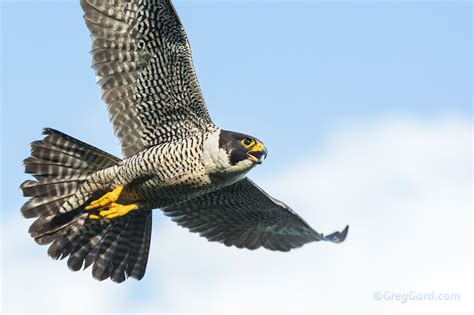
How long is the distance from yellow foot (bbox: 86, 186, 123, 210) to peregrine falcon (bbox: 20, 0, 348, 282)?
15 millimetres

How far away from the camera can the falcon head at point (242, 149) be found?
14523mm

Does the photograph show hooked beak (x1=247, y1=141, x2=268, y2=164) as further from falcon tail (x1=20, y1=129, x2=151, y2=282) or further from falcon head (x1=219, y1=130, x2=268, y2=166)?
falcon tail (x1=20, y1=129, x2=151, y2=282)

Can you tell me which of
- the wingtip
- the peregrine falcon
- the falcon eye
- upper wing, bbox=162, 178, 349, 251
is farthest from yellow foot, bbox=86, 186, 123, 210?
the wingtip

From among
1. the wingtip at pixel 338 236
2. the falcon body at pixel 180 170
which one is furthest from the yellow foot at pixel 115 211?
the wingtip at pixel 338 236

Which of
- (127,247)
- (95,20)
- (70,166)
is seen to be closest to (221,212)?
(127,247)

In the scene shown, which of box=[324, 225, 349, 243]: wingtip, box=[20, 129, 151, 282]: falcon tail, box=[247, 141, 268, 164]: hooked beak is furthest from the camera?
box=[324, 225, 349, 243]: wingtip

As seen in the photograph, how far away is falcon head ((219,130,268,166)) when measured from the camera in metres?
14.5

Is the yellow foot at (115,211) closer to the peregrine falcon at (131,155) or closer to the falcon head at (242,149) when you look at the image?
the peregrine falcon at (131,155)

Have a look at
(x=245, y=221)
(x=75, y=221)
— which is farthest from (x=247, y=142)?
(x=75, y=221)

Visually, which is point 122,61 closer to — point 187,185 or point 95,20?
point 95,20

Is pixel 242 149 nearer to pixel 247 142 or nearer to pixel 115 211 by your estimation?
pixel 247 142

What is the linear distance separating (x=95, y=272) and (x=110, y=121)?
2656mm

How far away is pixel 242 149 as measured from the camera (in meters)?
14.5

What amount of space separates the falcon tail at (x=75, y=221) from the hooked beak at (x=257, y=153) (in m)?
2.16
